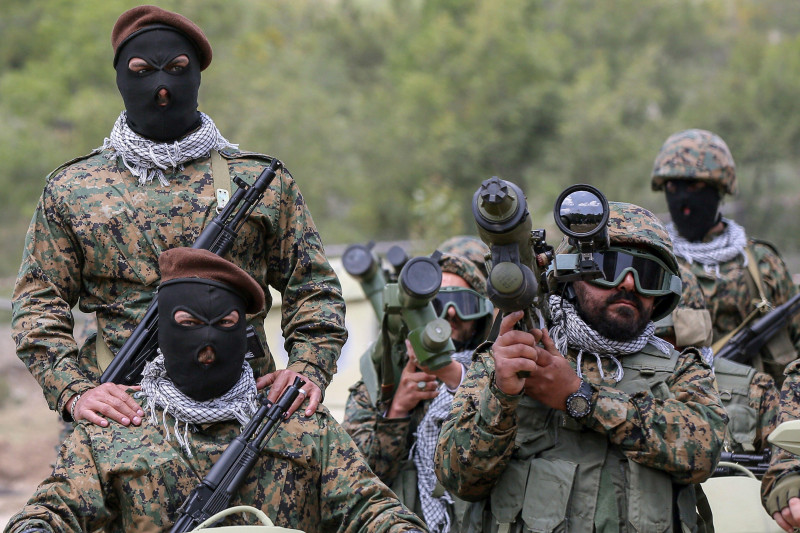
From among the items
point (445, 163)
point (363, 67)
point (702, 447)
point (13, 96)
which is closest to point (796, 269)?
point (445, 163)

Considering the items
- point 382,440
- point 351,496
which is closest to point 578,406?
point 351,496

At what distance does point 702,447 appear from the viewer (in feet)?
14.5

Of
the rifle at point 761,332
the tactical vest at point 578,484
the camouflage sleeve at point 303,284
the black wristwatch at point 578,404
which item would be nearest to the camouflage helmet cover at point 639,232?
the tactical vest at point 578,484

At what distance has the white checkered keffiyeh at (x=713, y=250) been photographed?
24.5 ft

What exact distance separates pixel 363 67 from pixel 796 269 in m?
24.6

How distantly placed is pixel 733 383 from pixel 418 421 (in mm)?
1819

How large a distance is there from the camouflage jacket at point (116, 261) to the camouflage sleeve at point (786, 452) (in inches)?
70.4

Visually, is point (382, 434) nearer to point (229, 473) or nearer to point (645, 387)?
point (645, 387)

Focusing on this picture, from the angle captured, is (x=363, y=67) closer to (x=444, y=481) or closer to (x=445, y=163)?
(x=445, y=163)

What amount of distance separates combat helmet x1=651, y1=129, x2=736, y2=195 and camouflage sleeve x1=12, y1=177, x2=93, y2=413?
4.31 meters

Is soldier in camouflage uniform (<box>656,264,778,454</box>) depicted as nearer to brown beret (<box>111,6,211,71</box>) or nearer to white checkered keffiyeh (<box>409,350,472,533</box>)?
white checkered keffiyeh (<box>409,350,472,533</box>)

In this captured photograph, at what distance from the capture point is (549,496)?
4.50 m

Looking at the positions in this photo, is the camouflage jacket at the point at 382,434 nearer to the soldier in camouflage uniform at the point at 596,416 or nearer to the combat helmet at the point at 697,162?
the soldier in camouflage uniform at the point at 596,416

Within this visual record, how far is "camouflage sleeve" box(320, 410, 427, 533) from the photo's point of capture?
161 inches
